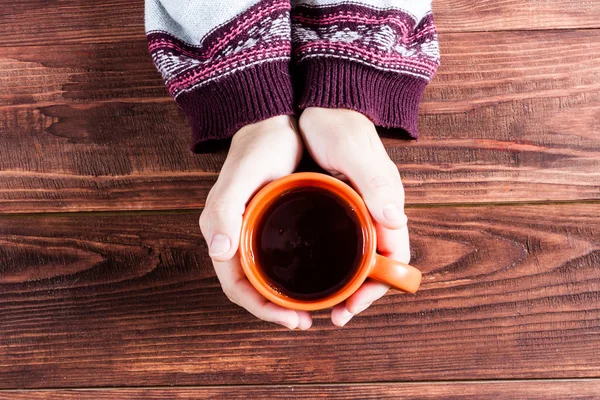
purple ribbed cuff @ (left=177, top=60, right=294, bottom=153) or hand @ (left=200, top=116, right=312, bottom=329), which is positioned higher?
purple ribbed cuff @ (left=177, top=60, right=294, bottom=153)

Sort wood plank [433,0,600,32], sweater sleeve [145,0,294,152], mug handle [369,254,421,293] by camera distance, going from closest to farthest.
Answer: mug handle [369,254,421,293], sweater sleeve [145,0,294,152], wood plank [433,0,600,32]

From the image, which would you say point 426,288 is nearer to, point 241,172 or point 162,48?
point 241,172

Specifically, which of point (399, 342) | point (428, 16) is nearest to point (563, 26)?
point (428, 16)

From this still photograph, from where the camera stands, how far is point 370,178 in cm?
61

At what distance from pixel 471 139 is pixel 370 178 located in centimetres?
24

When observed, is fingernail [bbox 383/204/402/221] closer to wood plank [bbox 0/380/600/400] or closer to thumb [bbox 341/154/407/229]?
thumb [bbox 341/154/407/229]

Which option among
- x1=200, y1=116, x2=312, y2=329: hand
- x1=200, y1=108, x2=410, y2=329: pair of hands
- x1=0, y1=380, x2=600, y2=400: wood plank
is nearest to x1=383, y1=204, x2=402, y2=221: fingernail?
x1=200, y1=108, x2=410, y2=329: pair of hands

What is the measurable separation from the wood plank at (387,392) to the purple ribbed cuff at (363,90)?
1.21ft

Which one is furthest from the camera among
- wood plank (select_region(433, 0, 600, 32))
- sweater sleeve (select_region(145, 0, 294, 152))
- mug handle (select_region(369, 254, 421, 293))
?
wood plank (select_region(433, 0, 600, 32))

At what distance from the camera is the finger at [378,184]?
581 mm

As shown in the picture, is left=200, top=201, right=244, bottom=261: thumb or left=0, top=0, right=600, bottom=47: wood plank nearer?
left=200, top=201, right=244, bottom=261: thumb

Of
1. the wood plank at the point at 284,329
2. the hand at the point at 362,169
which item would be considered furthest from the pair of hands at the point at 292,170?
the wood plank at the point at 284,329

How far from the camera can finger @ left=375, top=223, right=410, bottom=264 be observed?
640 millimetres

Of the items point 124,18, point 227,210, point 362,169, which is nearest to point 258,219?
point 227,210
